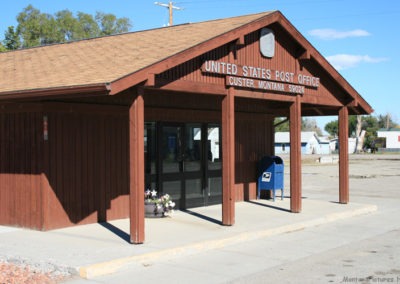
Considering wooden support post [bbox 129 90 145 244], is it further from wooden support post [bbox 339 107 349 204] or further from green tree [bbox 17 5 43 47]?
green tree [bbox 17 5 43 47]

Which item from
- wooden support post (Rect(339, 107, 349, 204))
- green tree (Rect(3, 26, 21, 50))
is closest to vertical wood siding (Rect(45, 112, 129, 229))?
wooden support post (Rect(339, 107, 349, 204))

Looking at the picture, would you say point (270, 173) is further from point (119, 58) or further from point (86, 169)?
point (119, 58)

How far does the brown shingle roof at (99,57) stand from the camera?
950 cm

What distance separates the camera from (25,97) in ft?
31.7

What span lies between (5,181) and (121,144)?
2560 millimetres

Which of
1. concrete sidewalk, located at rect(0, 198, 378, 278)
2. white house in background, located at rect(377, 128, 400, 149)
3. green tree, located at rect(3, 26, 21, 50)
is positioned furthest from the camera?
white house in background, located at rect(377, 128, 400, 149)

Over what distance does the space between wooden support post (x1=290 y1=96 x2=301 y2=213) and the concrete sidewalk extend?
34 cm

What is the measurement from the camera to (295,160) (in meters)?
13.5

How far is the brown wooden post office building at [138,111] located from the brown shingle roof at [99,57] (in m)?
Answer: 0.05

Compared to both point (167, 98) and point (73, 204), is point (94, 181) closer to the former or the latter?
point (73, 204)

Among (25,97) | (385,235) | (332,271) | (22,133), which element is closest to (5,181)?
(22,133)

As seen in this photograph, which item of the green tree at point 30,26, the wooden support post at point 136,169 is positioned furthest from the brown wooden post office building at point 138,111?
the green tree at point 30,26

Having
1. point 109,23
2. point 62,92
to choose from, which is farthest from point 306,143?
point 62,92

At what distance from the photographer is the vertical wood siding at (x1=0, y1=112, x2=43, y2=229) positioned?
34.7 ft
